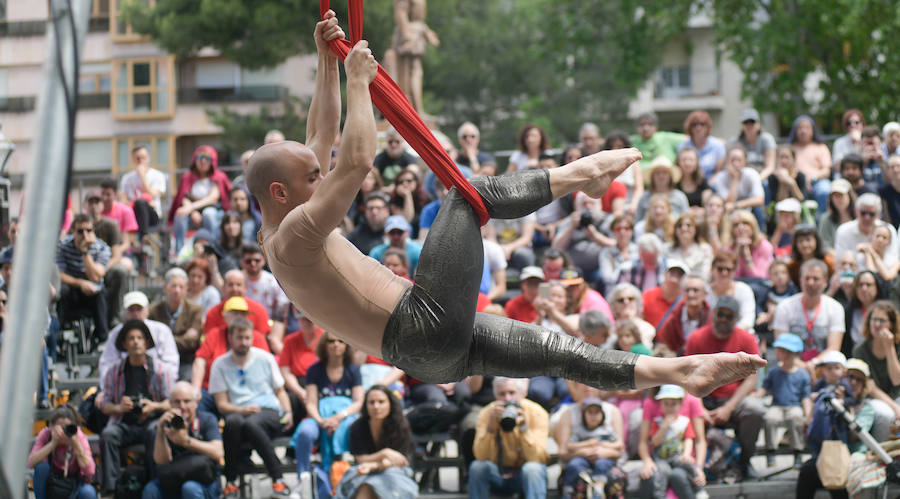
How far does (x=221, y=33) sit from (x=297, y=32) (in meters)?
1.42

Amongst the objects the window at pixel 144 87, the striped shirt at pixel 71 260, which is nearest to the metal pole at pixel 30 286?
the striped shirt at pixel 71 260

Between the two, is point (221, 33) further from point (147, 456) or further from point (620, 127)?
point (147, 456)

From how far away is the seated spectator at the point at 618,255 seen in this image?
8.91m

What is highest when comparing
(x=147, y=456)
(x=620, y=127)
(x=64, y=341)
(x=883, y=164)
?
(x=620, y=127)

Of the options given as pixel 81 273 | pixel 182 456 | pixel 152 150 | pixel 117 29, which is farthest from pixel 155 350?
pixel 117 29

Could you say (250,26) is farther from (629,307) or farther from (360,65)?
(360,65)

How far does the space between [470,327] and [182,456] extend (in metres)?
3.91

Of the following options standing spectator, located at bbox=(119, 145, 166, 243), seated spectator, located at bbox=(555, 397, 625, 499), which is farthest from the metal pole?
standing spectator, located at bbox=(119, 145, 166, 243)

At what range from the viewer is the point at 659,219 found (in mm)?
9047

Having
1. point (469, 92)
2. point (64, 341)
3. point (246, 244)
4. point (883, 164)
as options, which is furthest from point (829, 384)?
point (469, 92)

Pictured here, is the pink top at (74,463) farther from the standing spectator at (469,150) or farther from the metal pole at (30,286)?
the metal pole at (30,286)

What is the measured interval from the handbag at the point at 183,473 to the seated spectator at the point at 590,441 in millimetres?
2248

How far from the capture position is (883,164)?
1002 centimetres

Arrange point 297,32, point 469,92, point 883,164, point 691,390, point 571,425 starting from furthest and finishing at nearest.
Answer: point 469,92, point 297,32, point 883,164, point 571,425, point 691,390
